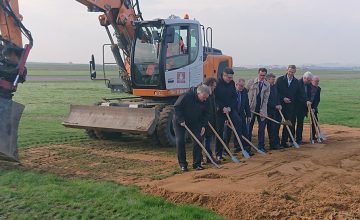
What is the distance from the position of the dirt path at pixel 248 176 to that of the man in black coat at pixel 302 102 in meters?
0.46

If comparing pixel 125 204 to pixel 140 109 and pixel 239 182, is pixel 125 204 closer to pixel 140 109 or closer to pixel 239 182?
pixel 239 182

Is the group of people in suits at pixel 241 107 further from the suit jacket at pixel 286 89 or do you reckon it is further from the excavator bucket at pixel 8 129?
the excavator bucket at pixel 8 129

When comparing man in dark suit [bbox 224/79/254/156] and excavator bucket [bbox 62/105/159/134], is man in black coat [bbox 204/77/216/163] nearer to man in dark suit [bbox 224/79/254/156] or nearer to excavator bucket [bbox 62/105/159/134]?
man in dark suit [bbox 224/79/254/156]

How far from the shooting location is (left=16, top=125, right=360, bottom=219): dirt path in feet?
21.7

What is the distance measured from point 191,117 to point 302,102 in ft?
14.0

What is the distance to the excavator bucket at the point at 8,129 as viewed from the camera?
9094 millimetres

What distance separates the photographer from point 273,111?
11.6 metres

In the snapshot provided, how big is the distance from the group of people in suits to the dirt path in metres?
0.58

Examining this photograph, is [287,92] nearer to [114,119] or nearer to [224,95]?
[224,95]

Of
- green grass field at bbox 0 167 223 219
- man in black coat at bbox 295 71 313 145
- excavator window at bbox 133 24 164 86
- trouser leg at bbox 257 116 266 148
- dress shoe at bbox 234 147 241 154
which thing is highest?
excavator window at bbox 133 24 164 86

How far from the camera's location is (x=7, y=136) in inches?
362

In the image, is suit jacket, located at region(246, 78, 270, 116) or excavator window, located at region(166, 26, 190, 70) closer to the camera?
suit jacket, located at region(246, 78, 270, 116)

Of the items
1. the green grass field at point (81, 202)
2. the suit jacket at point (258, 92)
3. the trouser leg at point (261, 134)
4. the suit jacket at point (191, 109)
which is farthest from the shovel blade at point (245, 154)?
the green grass field at point (81, 202)

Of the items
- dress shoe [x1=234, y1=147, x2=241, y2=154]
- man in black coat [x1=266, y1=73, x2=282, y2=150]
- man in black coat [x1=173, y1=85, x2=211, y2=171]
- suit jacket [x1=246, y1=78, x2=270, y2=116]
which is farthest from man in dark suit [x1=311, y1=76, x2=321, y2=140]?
man in black coat [x1=173, y1=85, x2=211, y2=171]
